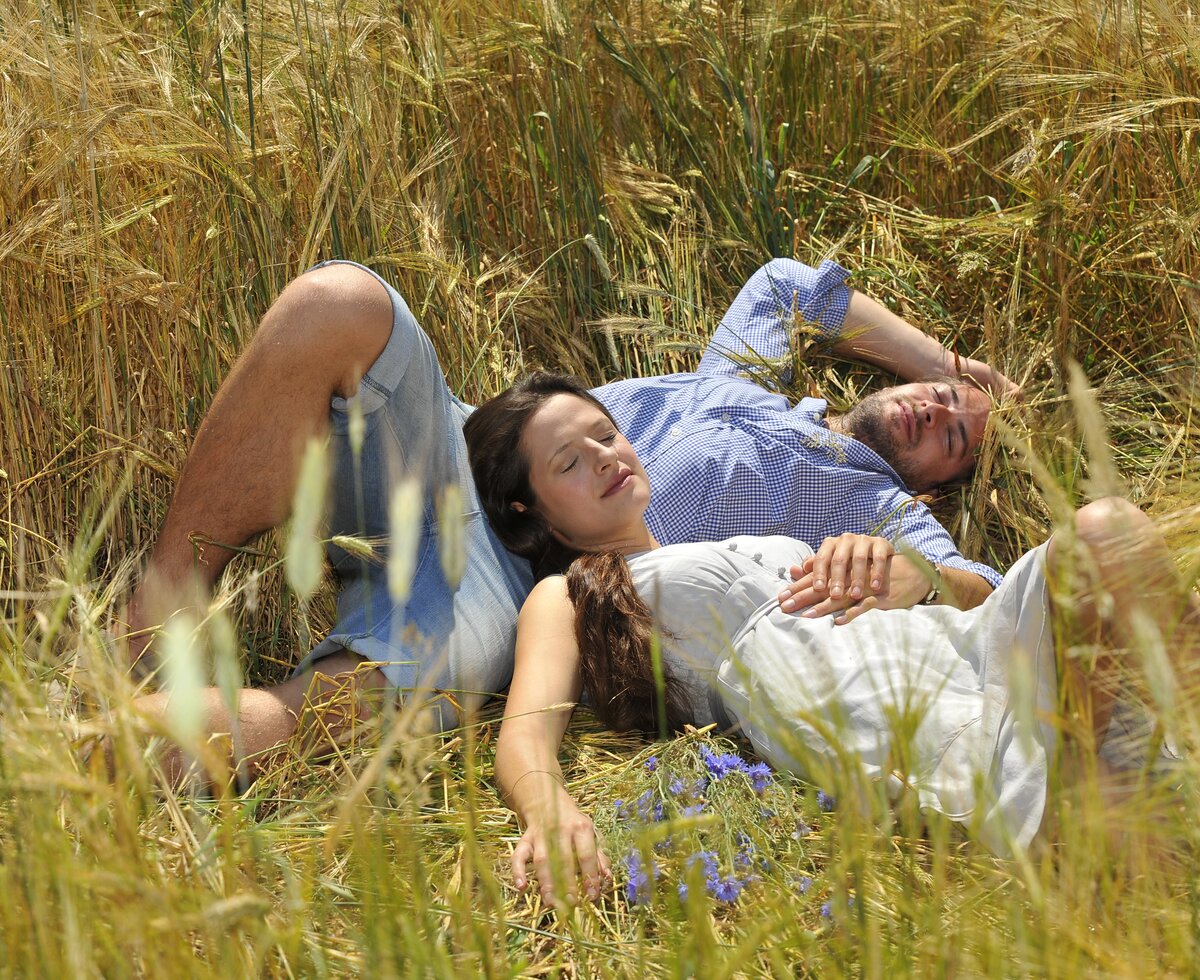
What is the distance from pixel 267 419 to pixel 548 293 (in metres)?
1.09

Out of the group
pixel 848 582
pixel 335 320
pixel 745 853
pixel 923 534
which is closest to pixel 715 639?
pixel 848 582

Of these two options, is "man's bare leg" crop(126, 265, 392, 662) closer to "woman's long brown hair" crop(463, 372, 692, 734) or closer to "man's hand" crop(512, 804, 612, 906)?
"woman's long brown hair" crop(463, 372, 692, 734)

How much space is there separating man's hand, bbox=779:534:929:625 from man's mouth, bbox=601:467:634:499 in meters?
0.35

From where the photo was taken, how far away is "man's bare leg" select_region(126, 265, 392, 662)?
77.3 inches

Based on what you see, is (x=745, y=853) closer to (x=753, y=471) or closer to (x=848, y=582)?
(x=848, y=582)

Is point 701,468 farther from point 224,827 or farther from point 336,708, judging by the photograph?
point 224,827

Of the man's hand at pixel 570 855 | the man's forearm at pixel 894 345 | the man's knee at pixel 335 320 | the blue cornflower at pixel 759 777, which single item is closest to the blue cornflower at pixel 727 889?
the man's hand at pixel 570 855

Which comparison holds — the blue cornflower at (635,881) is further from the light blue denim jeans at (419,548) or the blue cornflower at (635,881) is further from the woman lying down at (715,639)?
the light blue denim jeans at (419,548)

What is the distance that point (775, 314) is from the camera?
2.76 metres

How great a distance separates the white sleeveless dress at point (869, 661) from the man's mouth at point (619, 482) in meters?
0.17

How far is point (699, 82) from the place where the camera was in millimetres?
3152

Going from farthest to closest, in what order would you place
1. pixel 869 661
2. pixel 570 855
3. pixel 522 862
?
1. pixel 869 661
2. pixel 522 862
3. pixel 570 855

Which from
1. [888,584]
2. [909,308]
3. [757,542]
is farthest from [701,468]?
[909,308]

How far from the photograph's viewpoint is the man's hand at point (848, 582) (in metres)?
1.92
